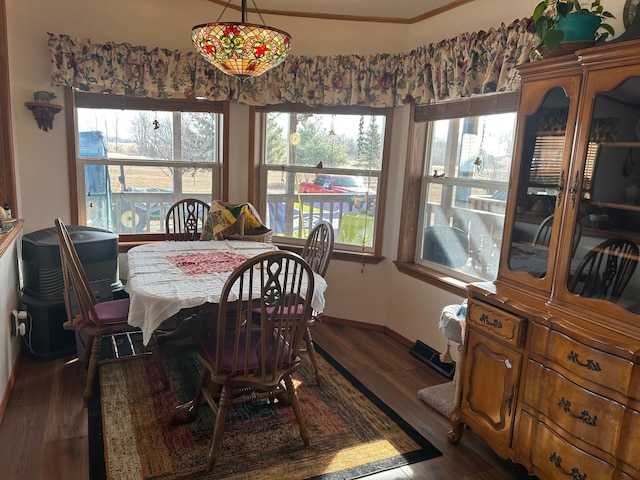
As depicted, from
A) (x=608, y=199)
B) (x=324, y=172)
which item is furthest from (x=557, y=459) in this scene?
(x=324, y=172)

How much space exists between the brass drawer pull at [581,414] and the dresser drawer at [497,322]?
0.26 m

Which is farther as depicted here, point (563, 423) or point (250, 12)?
point (250, 12)

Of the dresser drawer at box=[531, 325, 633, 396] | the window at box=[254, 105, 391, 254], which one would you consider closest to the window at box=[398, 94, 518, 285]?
the window at box=[254, 105, 391, 254]

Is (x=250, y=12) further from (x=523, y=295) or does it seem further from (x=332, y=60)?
(x=523, y=295)

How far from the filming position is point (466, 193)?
310 centimetres

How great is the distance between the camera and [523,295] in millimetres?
2055

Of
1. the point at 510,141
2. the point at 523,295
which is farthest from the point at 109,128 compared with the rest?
the point at 523,295

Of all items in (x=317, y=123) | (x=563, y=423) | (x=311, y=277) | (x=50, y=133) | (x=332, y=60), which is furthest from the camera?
(x=317, y=123)

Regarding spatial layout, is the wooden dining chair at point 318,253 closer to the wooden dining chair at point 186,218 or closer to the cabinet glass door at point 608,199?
the wooden dining chair at point 186,218

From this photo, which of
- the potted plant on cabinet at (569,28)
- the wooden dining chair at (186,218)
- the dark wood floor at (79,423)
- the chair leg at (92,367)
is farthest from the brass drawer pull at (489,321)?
the wooden dining chair at (186,218)

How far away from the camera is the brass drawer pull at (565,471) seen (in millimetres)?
1718

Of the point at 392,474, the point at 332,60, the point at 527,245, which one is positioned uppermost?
the point at 332,60

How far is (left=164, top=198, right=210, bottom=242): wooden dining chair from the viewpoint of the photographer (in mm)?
3465

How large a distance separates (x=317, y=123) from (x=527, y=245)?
2.07 meters
